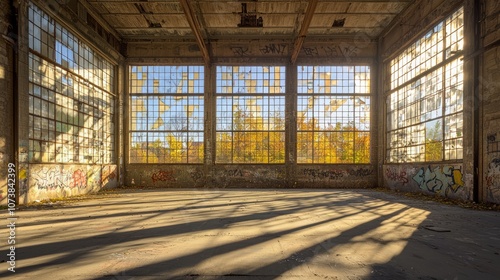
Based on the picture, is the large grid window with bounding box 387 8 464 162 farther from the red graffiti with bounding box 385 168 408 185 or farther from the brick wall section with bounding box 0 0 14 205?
the brick wall section with bounding box 0 0 14 205

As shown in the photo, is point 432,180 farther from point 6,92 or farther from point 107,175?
point 6,92

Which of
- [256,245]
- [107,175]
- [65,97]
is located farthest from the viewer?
[107,175]

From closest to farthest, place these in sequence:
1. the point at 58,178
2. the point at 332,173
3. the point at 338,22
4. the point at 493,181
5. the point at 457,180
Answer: the point at 493,181 < the point at 457,180 < the point at 58,178 < the point at 338,22 < the point at 332,173

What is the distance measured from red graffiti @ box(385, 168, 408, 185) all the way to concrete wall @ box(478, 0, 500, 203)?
5.09 meters

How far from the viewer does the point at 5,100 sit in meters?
10.1

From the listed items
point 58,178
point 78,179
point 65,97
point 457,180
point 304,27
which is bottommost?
point 78,179

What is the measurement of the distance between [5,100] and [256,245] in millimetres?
10351

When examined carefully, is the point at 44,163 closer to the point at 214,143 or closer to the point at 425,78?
the point at 214,143

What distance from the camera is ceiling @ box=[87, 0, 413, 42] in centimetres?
1461

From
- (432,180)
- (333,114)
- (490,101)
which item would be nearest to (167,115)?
(333,114)

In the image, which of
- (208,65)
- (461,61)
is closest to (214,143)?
(208,65)

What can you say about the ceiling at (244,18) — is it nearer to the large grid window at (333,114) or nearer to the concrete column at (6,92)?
the large grid window at (333,114)

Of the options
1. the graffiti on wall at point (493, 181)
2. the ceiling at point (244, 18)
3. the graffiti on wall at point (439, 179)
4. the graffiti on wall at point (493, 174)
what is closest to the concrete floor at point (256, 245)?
the graffiti on wall at point (493, 181)

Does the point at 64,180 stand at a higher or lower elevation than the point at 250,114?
lower
